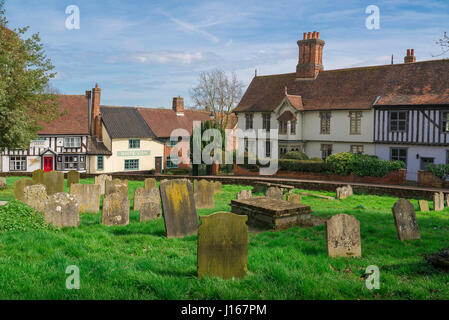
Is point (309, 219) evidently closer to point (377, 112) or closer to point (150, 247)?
point (150, 247)

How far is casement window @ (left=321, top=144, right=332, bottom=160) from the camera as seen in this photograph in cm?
3634

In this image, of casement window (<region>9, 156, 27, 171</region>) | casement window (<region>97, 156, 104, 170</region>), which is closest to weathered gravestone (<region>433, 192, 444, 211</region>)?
casement window (<region>97, 156, 104, 170</region>)

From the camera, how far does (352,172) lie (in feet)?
96.7

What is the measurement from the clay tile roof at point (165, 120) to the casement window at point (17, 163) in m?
15.4

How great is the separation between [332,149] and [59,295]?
32.7 meters

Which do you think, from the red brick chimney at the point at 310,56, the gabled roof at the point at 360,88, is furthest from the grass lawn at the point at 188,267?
the red brick chimney at the point at 310,56

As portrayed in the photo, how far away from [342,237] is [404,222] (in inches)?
115

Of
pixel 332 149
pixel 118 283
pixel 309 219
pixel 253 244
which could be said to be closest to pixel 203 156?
pixel 332 149

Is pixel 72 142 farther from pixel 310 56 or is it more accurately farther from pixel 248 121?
pixel 310 56

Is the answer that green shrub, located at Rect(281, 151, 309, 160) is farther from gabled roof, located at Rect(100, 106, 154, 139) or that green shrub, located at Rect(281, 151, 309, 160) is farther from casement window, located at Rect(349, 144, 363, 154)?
gabled roof, located at Rect(100, 106, 154, 139)

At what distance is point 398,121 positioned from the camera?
31.8m

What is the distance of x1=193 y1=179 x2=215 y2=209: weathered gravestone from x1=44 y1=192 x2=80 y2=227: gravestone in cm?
638

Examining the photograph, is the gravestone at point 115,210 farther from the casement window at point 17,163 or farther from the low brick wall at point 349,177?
the casement window at point 17,163
